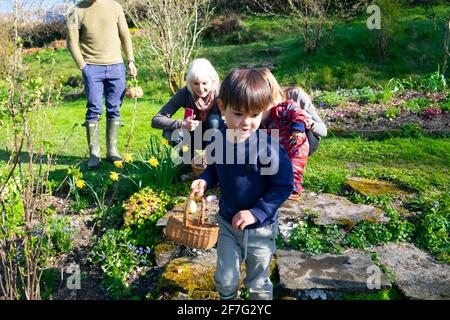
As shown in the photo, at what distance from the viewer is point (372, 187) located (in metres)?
3.94

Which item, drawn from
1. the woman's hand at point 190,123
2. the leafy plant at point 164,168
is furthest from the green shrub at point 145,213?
the woman's hand at point 190,123

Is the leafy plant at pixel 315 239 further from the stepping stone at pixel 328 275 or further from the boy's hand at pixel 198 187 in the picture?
the boy's hand at pixel 198 187

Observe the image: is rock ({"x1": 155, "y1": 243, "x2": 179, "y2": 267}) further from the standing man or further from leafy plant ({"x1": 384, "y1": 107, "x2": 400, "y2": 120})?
leafy plant ({"x1": 384, "y1": 107, "x2": 400, "y2": 120})

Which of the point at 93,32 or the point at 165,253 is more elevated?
the point at 93,32

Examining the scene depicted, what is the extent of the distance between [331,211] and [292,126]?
0.70 m

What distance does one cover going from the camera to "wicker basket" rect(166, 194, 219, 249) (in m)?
2.64

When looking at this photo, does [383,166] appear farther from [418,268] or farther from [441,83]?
[441,83]

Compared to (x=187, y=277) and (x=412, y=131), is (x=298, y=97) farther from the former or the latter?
(x=412, y=131)

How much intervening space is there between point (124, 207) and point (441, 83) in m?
5.82

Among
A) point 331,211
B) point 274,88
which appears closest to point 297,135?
point 274,88

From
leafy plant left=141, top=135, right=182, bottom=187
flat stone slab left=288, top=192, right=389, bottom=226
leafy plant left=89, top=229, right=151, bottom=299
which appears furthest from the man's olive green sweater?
flat stone slab left=288, top=192, right=389, bottom=226

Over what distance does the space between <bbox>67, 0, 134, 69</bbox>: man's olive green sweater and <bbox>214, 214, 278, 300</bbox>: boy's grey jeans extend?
3.06 meters
